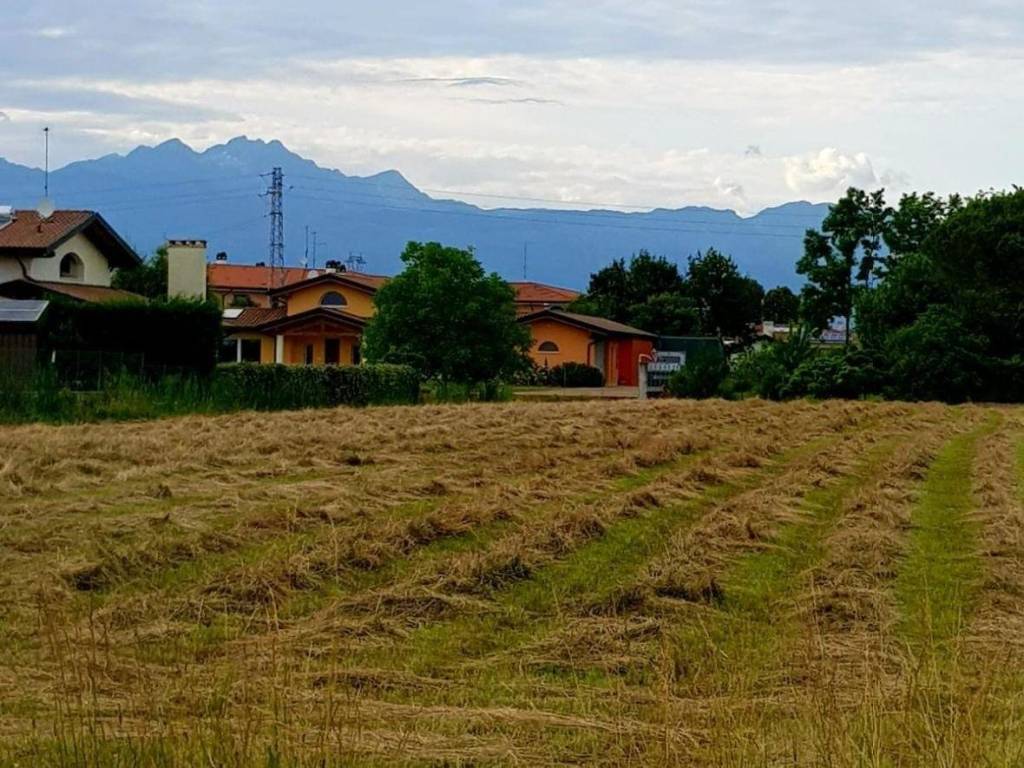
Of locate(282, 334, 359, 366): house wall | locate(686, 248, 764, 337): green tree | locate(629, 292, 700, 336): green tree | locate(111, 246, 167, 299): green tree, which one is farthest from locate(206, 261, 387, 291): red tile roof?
locate(282, 334, 359, 366): house wall

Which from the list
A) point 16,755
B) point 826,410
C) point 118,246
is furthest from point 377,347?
point 16,755

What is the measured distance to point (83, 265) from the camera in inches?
1750

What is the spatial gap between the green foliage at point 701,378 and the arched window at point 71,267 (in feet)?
63.7

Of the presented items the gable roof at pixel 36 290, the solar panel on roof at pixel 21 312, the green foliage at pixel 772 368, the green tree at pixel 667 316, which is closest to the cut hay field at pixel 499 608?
the solar panel on roof at pixel 21 312

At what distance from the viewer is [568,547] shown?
10.5m

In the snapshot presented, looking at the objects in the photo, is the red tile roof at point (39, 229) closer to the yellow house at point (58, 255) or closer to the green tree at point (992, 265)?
the yellow house at point (58, 255)

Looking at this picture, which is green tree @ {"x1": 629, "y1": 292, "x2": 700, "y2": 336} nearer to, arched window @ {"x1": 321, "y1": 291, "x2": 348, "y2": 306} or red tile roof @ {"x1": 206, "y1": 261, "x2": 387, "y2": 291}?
red tile roof @ {"x1": 206, "y1": 261, "x2": 387, "y2": 291}

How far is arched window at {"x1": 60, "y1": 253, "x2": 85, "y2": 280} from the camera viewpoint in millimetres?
43656

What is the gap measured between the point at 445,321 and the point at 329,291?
917 inches

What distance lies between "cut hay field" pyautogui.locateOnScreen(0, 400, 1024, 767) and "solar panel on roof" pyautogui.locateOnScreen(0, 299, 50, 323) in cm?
1272

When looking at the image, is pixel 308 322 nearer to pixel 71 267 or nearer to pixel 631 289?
pixel 71 267

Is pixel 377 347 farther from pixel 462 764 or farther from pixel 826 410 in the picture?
pixel 462 764

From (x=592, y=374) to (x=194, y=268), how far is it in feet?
62.3

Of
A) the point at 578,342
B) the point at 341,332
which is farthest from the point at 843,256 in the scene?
the point at 341,332
